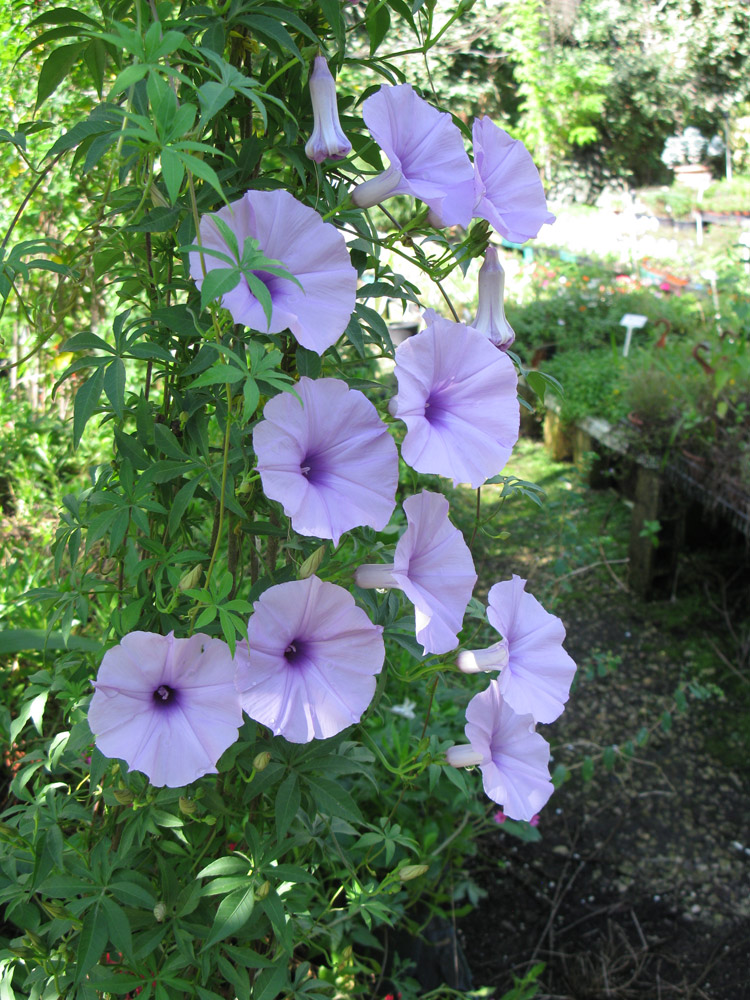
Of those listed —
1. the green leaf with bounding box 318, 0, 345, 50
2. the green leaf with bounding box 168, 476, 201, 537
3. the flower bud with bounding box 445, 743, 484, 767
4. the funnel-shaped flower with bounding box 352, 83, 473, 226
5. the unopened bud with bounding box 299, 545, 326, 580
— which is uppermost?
A: the green leaf with bounding box 318, 0, 345, 50

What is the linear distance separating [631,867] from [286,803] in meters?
1.65

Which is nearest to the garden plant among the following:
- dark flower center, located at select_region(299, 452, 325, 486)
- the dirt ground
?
dark flower center, located at select_region(299, 452, 325, 486)

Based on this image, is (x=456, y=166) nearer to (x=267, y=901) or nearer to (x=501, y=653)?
(x=501, y=653)

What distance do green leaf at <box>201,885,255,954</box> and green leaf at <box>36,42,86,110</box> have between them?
2.57 feet

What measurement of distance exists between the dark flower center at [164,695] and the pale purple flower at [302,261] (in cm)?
31

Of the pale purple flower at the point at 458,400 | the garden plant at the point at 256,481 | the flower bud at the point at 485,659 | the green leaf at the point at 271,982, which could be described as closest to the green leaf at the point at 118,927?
the garden plant at the point at 256,481

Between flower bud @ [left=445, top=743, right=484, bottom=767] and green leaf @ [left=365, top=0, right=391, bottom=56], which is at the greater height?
green leaf @ [left=365, top=0, right=391, bottom=56]

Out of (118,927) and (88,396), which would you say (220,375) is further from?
(118,927)

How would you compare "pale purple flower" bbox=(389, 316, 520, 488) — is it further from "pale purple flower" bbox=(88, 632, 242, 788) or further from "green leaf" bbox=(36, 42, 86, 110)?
"green leaf" bbox=(36, 42, 86, 110)

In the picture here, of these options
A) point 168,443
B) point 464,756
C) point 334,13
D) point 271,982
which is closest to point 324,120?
point 334,13

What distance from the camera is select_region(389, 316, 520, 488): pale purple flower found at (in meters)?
0.68

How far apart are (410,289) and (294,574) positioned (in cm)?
34

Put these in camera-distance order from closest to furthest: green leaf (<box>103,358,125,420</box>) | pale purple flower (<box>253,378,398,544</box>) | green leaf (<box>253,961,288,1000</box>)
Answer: pale purple flower (<box>253,378,398,544</box>) → green leaf (<box>103,358,125,420</box>) → green leaf (<box>253,961,288,1000</box>)

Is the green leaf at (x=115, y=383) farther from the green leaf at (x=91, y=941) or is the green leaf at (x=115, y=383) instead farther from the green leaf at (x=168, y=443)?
the green leaf at (x=91, y=941)
